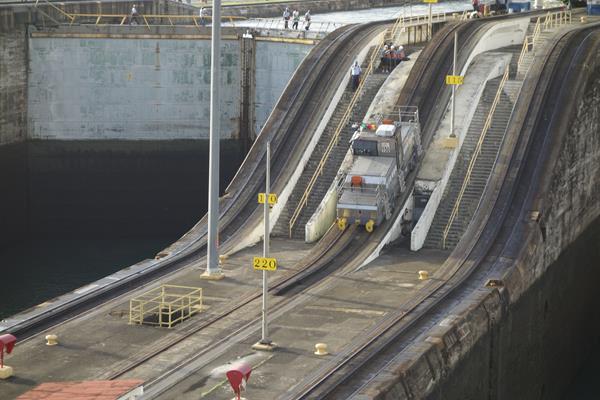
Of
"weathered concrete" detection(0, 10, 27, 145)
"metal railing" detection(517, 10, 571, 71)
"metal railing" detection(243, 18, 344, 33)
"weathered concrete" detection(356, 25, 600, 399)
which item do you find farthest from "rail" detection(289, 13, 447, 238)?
"weathered concrete" detection(0, 10, 27, 145)

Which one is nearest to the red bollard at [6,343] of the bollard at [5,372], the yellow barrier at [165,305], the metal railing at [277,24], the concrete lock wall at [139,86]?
the bollard at [5,372]

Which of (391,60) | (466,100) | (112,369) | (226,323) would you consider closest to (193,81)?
(391,60)

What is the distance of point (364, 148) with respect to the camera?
54.9 m

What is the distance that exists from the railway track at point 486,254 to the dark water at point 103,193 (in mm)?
18302

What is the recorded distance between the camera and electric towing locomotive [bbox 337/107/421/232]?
53094 millimetres

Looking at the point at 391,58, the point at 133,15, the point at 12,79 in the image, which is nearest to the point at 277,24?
the point at 133,15

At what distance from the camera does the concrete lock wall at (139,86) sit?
228ft

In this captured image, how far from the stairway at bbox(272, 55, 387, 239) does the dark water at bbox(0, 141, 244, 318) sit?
33.6ft

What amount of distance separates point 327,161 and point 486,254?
1049cm

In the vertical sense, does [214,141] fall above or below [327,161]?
above

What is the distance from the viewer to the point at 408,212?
54688 mm

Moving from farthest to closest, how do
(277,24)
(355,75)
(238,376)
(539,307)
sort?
(277,24) < (355,75) < (539,307) < (238,376)

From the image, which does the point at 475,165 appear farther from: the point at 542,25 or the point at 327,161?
the point at 542,25

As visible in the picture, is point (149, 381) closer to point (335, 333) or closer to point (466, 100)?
point (335, 333)
